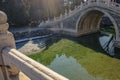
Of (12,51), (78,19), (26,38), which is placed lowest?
(26,38)

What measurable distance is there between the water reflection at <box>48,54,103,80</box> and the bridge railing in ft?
29.6

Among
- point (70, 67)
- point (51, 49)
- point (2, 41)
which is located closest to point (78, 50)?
point (51, 49)

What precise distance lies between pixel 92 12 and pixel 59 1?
25.4ft

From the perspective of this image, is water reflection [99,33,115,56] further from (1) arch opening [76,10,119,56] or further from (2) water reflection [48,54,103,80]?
(2) water reflection [48,54,103,80]

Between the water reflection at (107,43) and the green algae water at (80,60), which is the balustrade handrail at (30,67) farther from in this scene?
the water reflection at (107,43)

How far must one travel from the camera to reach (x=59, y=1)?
26781 mm

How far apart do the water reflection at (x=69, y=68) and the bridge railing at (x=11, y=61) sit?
9.02 meters

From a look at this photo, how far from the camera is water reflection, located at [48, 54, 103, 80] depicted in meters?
11.7

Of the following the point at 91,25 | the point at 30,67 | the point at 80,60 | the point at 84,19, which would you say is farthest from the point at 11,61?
the point at 91,25

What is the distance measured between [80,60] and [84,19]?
7601 millimetres

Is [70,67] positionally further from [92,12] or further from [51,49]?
[92,12]

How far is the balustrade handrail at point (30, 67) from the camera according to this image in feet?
5.75

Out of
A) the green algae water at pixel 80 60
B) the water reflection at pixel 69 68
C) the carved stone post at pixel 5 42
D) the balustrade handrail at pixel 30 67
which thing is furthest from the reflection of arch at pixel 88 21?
the balustrade handrail at pixel 30 67

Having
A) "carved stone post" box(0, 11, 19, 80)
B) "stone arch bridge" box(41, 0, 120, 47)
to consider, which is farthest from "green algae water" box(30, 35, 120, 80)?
"carved stone post" box(0, 11, 19, 80)
